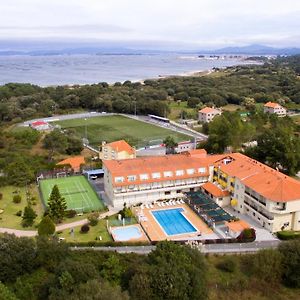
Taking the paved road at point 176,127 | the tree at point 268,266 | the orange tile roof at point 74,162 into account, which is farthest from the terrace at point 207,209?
the paved road at point 176,127

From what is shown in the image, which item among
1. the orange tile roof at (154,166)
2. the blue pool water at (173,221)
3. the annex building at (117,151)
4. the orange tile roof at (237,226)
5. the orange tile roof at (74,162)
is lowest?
the blue pool water at (173,221)

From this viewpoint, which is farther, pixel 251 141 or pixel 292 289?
pixel 251 141

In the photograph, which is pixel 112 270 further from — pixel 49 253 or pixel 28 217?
pixel 28 217

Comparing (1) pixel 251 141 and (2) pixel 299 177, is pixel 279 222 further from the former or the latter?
(1) pixel 251 141

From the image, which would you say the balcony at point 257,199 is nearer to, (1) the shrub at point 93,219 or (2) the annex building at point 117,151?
(1) the shrub at point 93,219

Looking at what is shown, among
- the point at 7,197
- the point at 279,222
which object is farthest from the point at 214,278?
the point at 7,197

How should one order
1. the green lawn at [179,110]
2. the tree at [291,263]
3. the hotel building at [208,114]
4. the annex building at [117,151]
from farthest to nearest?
the green lawn at [179,110], the hotel building at [208,114], the annex building at [117,151], the tree at [291,263]

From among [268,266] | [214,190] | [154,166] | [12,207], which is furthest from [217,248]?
[12,207]
